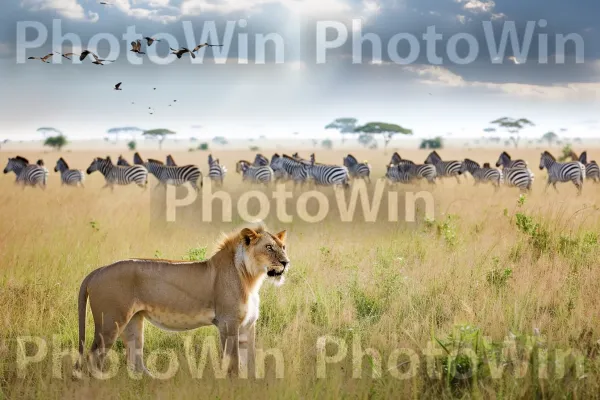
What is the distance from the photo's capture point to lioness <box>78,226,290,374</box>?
5.51 m

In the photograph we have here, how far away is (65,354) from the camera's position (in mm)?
6391

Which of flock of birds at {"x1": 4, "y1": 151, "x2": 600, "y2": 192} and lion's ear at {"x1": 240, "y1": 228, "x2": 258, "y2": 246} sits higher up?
flock of birds at {"x1": 4, "y1": 151, "x2": 600, "y2": 192}

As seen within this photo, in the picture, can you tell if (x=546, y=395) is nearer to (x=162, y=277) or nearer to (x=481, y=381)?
(x=481, y=381)

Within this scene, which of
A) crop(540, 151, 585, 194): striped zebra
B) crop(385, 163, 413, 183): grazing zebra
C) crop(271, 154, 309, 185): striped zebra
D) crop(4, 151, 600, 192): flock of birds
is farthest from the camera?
crop(385, 163, 413, 183): grazing zebra

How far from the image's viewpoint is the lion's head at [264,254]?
563cm

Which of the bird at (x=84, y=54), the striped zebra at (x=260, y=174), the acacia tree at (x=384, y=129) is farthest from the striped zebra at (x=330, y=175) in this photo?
the acacia tree at (x=384, y=129)

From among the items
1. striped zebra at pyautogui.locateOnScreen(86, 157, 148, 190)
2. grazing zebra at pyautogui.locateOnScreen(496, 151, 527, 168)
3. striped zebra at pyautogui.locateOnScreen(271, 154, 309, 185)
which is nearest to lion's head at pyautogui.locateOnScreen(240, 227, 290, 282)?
striped zebra at pyautogui.locateOnScreen(271, 154, 309, 185)

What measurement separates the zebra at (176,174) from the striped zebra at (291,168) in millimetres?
3682

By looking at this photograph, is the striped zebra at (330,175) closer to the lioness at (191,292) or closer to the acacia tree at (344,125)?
the lioness at (191,292)

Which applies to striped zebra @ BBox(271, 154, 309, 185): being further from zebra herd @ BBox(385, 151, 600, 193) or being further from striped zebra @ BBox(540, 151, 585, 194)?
striped zebra @ BBox(540, 151, 585, 194)

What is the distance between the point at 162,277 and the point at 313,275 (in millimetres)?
3474

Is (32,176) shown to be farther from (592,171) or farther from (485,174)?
(592,171)

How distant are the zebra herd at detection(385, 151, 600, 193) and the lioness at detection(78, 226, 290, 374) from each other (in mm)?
18888

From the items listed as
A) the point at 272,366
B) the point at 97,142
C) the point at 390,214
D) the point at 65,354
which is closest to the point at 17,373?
the point at 65,354
